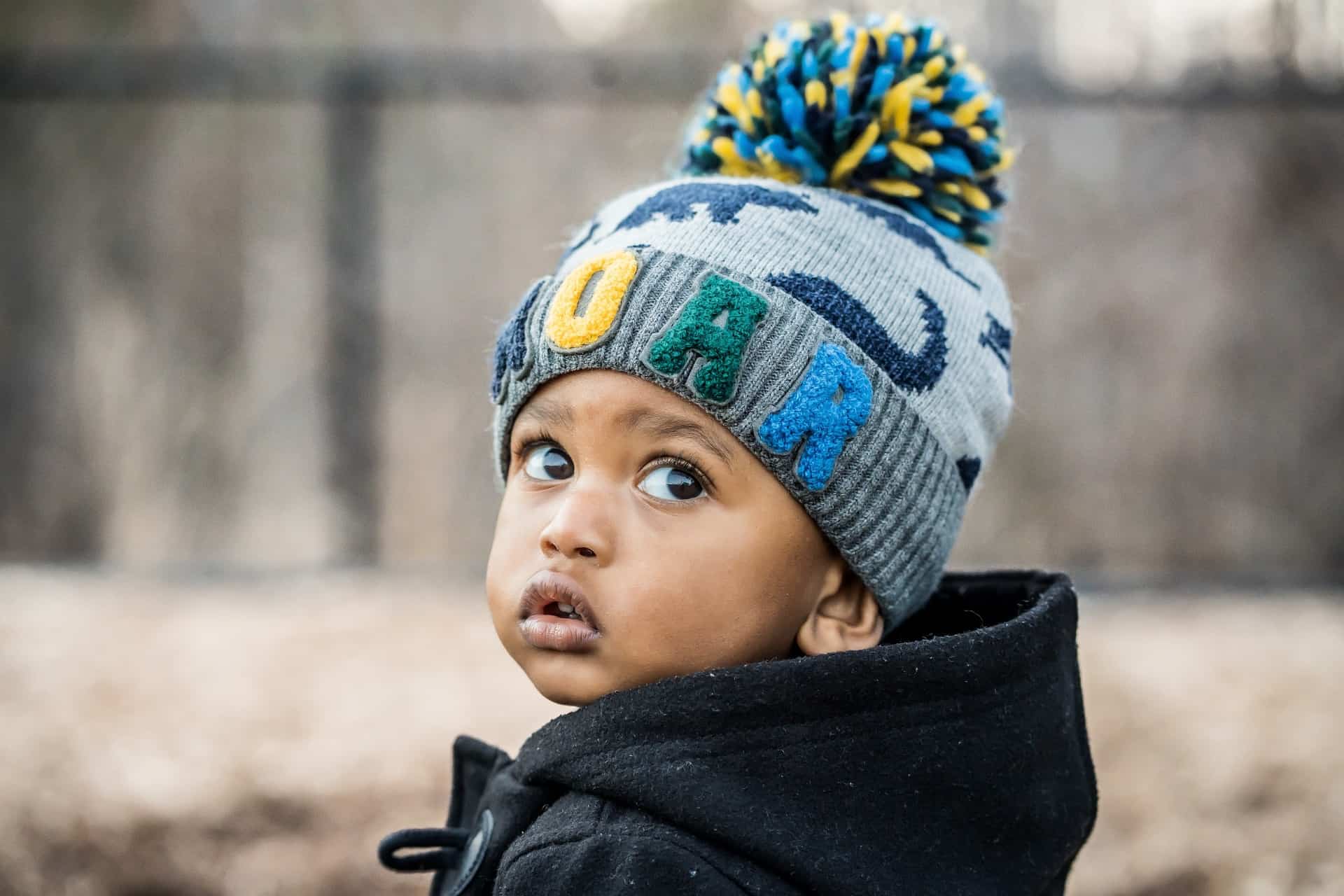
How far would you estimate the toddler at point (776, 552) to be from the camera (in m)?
1.21

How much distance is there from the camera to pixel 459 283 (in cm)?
533

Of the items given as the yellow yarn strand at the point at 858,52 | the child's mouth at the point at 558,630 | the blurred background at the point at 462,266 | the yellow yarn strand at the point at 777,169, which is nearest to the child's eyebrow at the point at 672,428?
the child's mouth at the point at 558,630

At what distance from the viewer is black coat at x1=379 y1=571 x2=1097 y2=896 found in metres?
1.16

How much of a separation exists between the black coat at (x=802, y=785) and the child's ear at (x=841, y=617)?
19 cm

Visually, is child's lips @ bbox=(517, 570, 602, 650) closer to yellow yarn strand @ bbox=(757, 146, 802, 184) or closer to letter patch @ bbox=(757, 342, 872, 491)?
letter patch @ bbox=(757, 342, 872, 491)

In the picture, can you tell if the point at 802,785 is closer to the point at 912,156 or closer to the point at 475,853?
the point at 475,853

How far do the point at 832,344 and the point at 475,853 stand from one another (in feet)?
2.33

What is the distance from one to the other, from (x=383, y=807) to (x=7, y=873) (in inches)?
34.9

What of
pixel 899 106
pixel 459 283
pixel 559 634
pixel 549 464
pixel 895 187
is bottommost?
pixel 559 634

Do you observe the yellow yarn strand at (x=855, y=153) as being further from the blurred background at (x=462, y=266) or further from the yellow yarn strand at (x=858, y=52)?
the blurred background at (x=462, y=266)

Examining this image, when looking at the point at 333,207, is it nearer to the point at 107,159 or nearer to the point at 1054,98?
the point at 107,159

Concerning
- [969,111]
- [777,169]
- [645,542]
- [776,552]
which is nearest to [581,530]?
[645,542]

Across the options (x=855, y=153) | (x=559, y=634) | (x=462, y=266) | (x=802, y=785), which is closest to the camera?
(x=802, y=785)

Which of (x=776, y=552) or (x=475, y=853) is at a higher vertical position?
(x=776, y=552)
